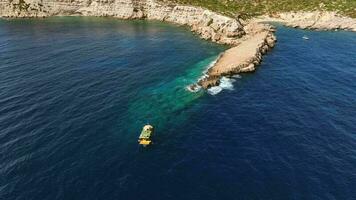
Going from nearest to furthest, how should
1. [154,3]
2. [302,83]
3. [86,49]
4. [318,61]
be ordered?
[302,83], [318,61], [86,49], [154,3]

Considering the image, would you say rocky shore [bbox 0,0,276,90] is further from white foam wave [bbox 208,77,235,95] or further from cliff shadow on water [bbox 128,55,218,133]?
cliff shadow on water [bbox 128,55,218,133]

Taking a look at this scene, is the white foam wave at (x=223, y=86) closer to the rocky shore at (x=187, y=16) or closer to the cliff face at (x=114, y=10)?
the rocky shore at (x=187, y=16)

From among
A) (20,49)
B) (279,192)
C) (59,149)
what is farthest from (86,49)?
(279,192)

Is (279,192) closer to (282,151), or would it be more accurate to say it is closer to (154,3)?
(282,151)

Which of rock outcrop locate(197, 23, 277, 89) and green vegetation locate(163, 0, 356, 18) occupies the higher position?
green vegetation locate(163, 0, 356, 18)

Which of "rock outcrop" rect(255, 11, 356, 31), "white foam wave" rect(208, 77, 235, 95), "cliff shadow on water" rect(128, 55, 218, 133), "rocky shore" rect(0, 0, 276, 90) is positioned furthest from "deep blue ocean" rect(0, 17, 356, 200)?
"rock outcrop" rect(255, 11, 356, 31)

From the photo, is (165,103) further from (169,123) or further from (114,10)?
(114,10)

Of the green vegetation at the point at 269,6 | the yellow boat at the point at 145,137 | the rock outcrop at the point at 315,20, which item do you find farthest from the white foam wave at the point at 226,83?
the rock outcrop at the point at 315,20
